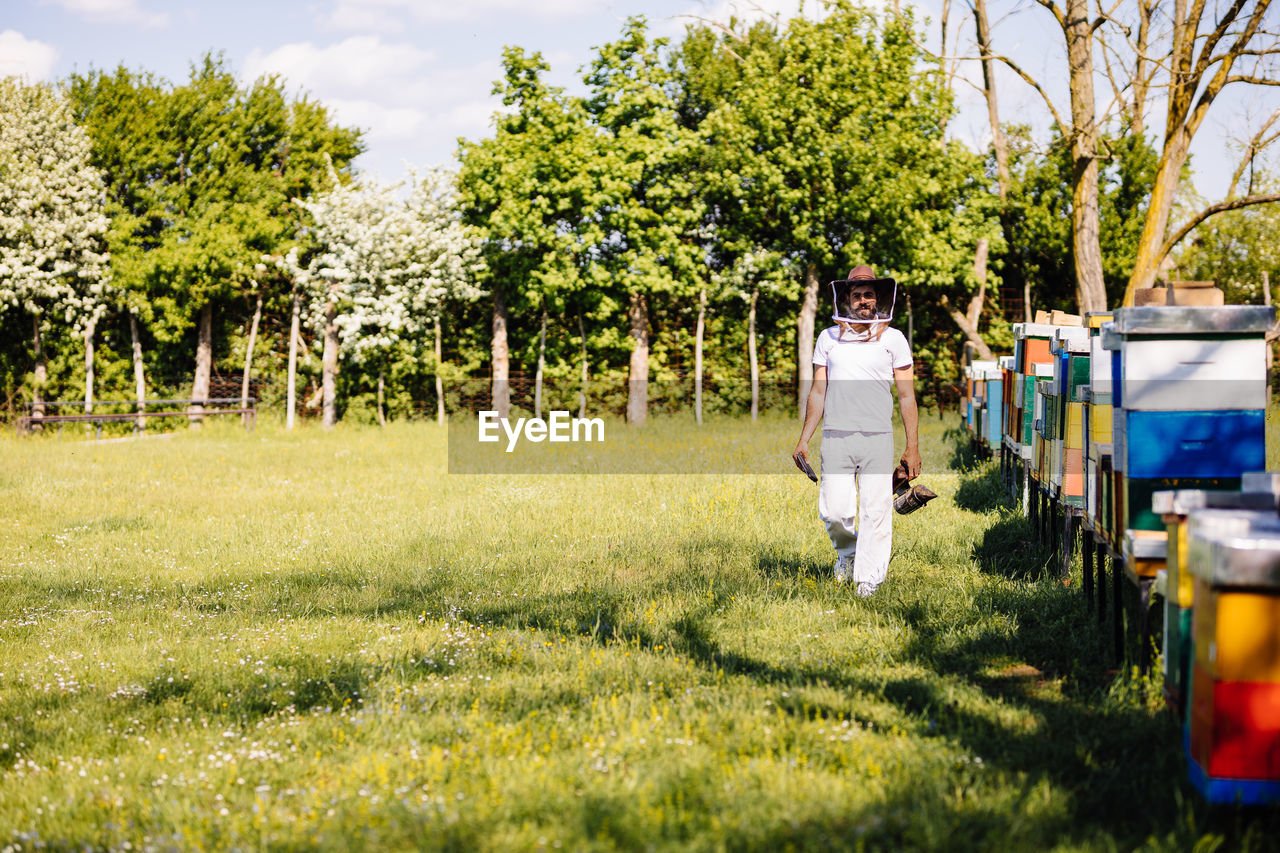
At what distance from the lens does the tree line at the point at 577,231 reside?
2334 cm

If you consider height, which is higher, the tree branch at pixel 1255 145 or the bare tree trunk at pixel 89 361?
the tree branch at pixel 1255 145

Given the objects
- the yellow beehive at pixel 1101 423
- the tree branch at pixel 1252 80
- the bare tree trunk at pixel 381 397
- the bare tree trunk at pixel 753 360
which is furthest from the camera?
the bare tree trunk at pixel 381 397

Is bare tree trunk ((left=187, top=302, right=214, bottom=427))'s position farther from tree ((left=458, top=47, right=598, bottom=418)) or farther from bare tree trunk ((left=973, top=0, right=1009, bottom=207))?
bare tree trunk ((left=973, top=0, right=1009, bottom=207))

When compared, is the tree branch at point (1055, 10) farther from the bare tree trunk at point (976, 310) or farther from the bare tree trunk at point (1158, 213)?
the bare tree trunk at point (976, 310)

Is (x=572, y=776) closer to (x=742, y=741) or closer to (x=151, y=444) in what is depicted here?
(x=742, y=741)

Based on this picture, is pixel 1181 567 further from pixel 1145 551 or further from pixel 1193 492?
pixel 1145 551

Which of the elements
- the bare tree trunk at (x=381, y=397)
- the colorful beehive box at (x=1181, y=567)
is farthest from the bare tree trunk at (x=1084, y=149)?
the bare tree trunk at (x=381, y=397)

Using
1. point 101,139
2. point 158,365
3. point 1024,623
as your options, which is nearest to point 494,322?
point 158,365

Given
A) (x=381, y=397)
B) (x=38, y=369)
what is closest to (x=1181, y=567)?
(x=381, y=397)

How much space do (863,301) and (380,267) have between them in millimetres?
22862

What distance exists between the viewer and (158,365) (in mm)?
30766

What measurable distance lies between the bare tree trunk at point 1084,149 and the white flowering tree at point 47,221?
993 inches

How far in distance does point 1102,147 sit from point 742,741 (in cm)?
2025

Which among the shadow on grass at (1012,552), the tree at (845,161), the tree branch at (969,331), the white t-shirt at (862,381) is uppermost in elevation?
the tree at (845,161)
